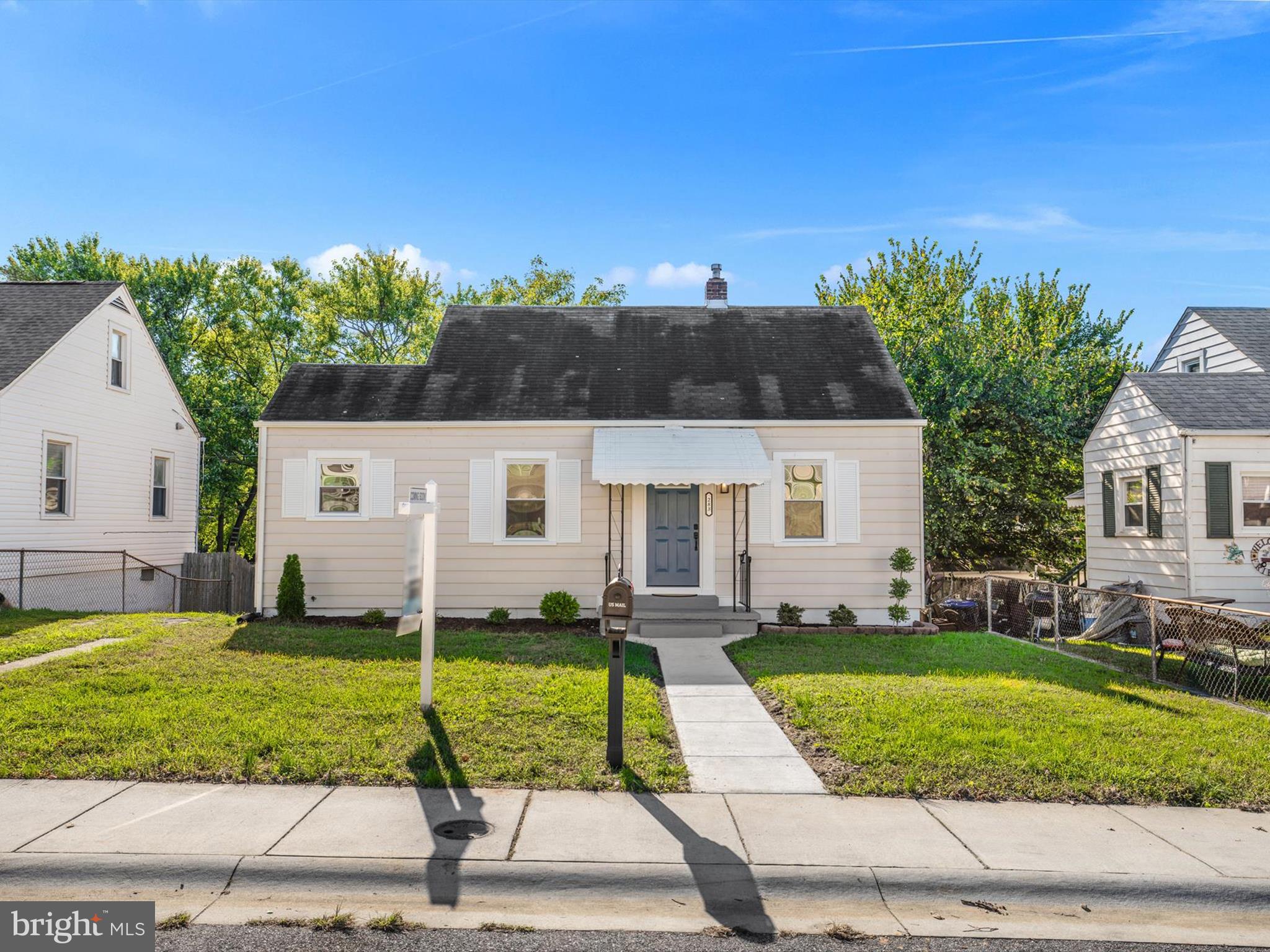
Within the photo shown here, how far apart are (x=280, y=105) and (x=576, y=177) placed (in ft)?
21.2

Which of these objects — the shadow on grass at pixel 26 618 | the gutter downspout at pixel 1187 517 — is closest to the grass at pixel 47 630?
the shadow on grass at pixel 26 618

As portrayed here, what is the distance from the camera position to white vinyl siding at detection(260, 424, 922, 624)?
1361cm

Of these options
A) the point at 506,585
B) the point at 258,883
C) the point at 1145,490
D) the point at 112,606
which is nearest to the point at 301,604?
the point at 506,585

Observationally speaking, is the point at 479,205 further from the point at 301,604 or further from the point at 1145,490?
the point at 1145,490

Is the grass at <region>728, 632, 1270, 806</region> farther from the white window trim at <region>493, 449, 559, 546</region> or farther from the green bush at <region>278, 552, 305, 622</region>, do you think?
the green bush at <region>278, 552, 305, 622</region>

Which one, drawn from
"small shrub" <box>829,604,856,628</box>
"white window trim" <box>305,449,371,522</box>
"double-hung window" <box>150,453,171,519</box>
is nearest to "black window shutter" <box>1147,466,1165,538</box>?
"small shrub" <box>829,604,856,628</box>

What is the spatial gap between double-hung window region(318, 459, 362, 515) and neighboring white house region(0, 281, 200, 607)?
6205 mm

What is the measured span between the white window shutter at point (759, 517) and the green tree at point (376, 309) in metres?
18.6

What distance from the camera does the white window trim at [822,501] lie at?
44.8 ft

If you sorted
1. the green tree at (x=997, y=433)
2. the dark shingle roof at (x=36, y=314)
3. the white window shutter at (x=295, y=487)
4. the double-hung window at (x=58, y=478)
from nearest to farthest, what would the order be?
the white window shutter at (x=295, y=487), the dark shingle roof at (x=36, y=314), the double-hung window at (x=58, y=478), the green tree at (x=997, y=433)

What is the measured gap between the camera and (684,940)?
12.1 feet

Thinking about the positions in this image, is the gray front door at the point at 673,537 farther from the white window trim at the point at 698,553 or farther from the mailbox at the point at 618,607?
the mailbox at the point at 618,607

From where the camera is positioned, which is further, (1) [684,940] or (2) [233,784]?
(2) [233,784]

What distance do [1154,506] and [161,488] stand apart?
21.8 metres
